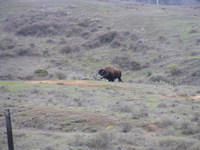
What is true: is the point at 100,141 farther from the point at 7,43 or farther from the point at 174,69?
the point at 7,43

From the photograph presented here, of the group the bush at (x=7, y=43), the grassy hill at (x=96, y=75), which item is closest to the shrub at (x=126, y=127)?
the grassy hill at (x=96, y=75)

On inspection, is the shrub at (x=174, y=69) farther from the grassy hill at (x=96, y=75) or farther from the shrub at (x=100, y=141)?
the shrub at (x=100, y=141)

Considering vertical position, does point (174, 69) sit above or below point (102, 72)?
below

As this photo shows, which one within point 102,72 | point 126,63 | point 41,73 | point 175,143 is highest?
point 175,143

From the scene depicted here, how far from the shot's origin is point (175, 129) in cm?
1477

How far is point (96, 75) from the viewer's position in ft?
123

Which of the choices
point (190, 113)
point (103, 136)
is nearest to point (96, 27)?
point (190, 113)

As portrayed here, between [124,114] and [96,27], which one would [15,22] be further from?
[124,114]

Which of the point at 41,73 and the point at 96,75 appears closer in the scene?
the point at 41,73

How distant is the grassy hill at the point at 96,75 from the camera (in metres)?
13.9

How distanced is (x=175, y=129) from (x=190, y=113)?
11.2 ft

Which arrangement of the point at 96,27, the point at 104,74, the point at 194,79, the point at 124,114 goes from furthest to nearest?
1. the point at 96,27
2. the point at 194,79
3. the point at 104,74
4. the point at 124,114

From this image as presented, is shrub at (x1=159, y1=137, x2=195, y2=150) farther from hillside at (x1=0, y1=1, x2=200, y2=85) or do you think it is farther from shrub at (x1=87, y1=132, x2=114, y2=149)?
hillside at (x1=0, y1=1, x2=200, y2=85)

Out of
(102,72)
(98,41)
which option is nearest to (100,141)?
(102,72)
